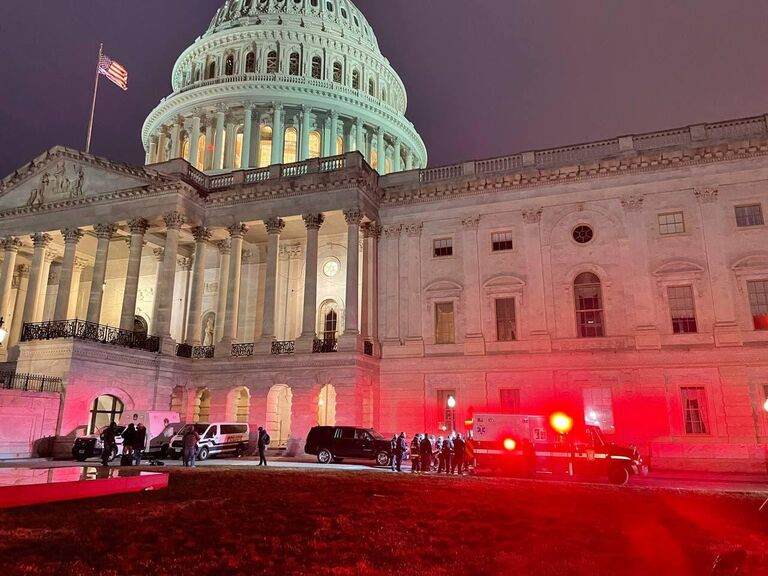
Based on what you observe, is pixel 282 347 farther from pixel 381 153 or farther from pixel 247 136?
pixel 381 153

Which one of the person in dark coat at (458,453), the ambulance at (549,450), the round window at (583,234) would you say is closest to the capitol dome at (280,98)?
the round window at (583,234)

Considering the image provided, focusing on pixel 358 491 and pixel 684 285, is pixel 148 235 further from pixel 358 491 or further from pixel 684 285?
pixel 684 285

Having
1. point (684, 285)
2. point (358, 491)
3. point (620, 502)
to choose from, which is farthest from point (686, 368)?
point (358, 491)

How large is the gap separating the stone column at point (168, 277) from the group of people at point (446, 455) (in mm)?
17033

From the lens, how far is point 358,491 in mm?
15438

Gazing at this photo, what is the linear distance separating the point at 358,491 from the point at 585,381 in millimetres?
18705

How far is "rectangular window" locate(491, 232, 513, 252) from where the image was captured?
A: 33.8m

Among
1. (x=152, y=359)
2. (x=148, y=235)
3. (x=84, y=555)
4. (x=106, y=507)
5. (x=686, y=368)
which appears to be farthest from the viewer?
(x=148, y=235)

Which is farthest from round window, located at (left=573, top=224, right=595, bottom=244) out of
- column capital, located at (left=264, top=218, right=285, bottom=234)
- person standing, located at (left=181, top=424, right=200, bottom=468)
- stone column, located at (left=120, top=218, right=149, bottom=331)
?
stone column, located at (left=120, top=218, right=149, bottom=331)

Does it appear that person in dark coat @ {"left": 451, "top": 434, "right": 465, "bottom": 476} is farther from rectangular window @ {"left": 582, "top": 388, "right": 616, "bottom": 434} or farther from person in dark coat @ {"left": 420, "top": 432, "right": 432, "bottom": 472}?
rectangular window @ {"left": 582, "top": 388, "right": 616, "bottom": 434}

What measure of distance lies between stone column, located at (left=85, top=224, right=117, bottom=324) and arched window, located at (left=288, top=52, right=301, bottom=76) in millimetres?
31289

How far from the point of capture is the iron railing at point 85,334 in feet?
99.9

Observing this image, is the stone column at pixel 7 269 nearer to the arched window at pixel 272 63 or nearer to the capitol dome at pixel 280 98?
the capitol dome at pixel 280 98

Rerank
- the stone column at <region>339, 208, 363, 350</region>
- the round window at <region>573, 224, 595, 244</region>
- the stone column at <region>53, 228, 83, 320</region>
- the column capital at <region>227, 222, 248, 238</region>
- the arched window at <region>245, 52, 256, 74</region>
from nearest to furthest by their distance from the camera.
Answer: the stone column at <region>339, 208, 363, 350</region> → the round window at <region>573, 224, 595, 244</region> → the stone column at <region>53, 228, 83, 320</region> → the column capital at <region>227, 222, 248, 238</region> → the arched window at <region>245, 52, 256, 74</region>
